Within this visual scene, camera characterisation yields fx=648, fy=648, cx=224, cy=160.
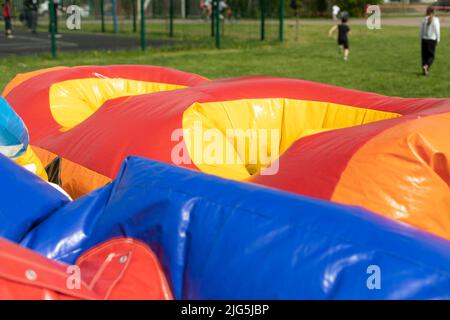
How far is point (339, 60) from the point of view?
11.6 meters

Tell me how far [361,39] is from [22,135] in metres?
14.2

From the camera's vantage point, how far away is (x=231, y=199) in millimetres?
1519

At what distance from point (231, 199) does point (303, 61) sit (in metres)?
10.1

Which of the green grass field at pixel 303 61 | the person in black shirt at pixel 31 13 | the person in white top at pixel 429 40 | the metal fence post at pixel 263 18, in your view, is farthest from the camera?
the person in black shirt at pixel 31 13

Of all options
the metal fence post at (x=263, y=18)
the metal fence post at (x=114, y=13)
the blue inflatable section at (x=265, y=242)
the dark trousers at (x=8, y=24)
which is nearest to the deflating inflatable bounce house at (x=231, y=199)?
the blue inflatable section at (x=265, y=242)

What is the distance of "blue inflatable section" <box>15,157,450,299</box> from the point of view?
1315 mm

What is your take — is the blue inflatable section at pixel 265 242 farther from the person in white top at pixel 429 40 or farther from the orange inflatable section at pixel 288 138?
the person in white top at pixel 429 40

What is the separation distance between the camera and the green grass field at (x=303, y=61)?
891cm

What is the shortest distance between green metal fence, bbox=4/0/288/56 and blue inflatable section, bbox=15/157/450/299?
412 inches

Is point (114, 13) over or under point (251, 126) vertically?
over

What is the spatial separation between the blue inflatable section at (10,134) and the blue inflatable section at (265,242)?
0.92 meters

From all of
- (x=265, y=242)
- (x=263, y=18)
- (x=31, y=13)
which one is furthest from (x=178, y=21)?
(x=265, y=242)

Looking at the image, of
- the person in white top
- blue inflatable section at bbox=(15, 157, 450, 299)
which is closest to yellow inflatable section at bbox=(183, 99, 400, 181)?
blue inflatable section at bbox=(15, 157, 450, 299)

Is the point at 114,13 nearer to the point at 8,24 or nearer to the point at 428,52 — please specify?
the point at 8,24
